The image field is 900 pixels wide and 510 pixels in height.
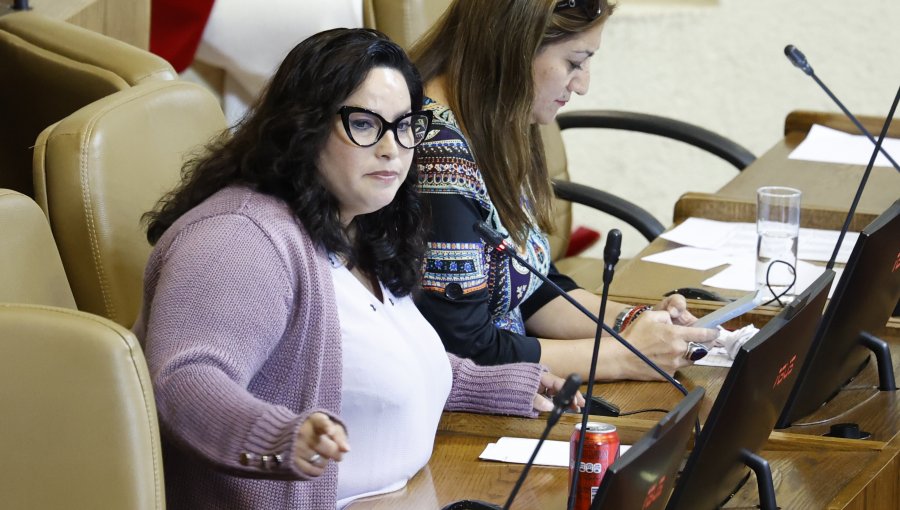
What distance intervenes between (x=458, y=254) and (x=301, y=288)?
0.49m

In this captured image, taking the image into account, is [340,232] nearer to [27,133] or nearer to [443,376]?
[443,376]

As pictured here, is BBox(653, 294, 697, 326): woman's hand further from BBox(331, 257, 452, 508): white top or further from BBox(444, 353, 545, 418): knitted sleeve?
BBox(331, 257, 452, 508): white top

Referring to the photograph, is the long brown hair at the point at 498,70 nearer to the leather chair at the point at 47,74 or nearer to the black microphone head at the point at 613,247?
the leather chair at the point at 47,74

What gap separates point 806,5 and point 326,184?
3589mm

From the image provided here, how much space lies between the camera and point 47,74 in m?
2.01

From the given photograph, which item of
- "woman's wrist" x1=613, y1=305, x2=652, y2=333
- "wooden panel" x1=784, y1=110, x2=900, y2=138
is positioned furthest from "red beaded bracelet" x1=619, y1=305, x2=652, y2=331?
"wooden panel" x1=784, y1=110, x2=900, y2=138

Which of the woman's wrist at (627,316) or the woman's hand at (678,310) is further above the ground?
the woman's hand at (678,310)

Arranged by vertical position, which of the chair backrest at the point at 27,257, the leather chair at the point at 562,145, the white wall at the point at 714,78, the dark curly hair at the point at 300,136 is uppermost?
the dark curly hair at the point at 300,136

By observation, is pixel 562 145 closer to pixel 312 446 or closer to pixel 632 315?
pixel 632 315

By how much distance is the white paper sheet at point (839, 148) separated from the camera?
2.97m

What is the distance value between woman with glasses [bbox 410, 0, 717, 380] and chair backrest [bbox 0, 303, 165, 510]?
2.47 feet

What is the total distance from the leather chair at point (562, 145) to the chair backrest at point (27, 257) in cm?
123

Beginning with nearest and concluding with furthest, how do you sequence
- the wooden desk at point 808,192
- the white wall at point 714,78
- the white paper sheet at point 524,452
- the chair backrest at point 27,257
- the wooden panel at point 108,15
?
the chair backrest at point 27,257, the white paper sheet at point 524,452, the wooden panel at point 108,15, the wooden desk at point 808,192, the white wall at point 714,78

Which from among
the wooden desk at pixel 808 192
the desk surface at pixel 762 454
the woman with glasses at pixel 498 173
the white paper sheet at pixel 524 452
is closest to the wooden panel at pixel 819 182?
the wooden desk at pixel 808 192
